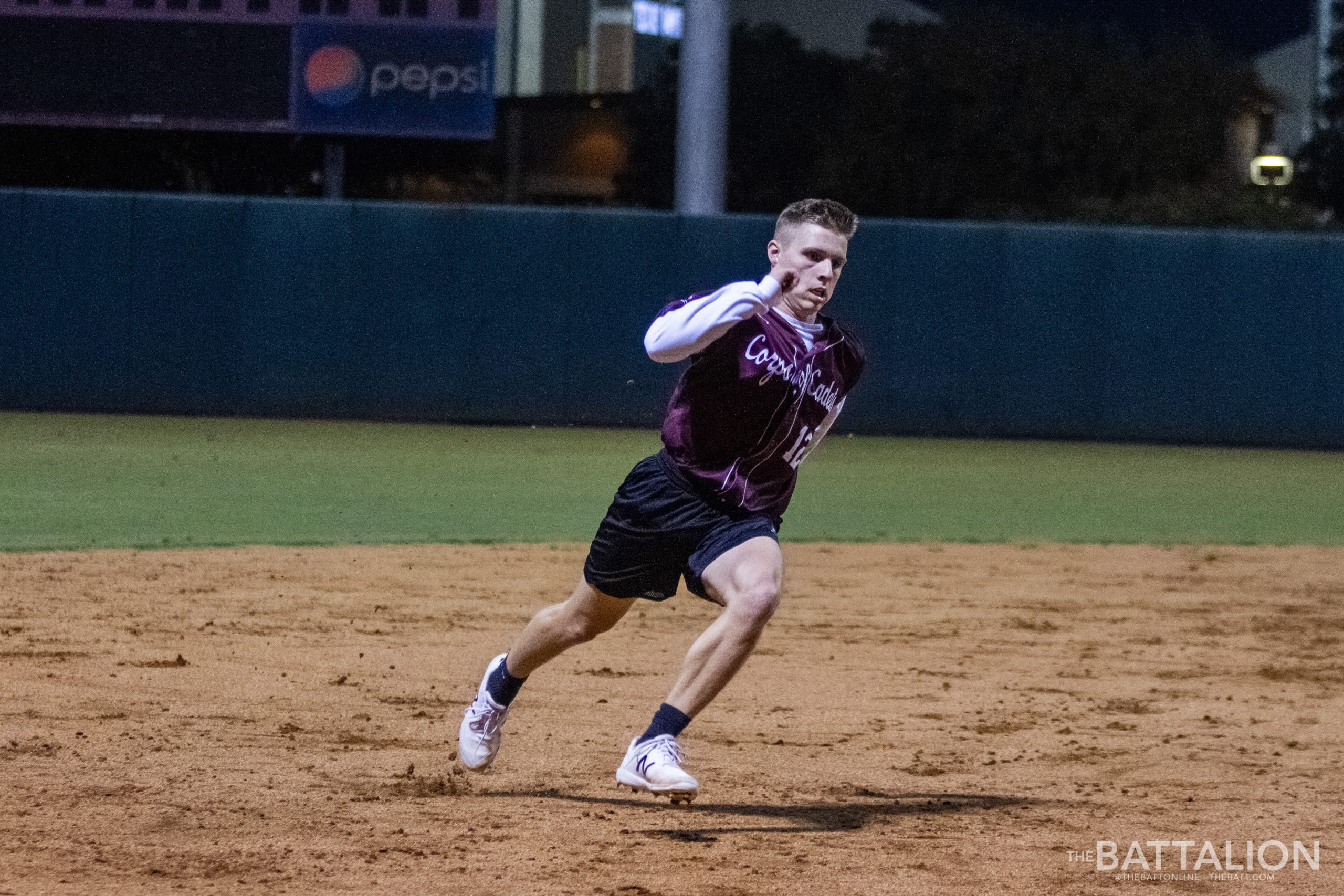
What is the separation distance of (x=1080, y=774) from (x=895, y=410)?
43.0ft

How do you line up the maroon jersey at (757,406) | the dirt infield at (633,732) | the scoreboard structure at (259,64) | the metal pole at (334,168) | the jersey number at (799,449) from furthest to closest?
1. the metal pole at (334,168)
2. the scoreboard structure at (259,64)
3. the jersey number at (799,449)
4. the maroon jersey at (757,406)
5. the dirt infield at (633,732)

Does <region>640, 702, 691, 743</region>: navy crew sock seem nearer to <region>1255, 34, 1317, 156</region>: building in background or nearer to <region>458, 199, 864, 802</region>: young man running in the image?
<region>458, 199, 864, 802</region>: young man running

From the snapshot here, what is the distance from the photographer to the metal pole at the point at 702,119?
19625mm

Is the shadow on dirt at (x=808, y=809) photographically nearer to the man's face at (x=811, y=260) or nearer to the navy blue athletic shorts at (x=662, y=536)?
the navy blue athletic shorts at (x=662, y=536)

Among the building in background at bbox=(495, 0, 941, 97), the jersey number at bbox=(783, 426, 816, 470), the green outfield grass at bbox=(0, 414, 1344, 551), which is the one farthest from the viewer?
the building in background at bbox=(495, 0, 941, 97)

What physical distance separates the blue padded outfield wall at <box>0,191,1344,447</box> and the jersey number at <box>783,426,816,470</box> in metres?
13.0

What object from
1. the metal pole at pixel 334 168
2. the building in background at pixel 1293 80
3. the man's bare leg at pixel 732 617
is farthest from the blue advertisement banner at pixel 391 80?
the building in background at pixel 1293 80

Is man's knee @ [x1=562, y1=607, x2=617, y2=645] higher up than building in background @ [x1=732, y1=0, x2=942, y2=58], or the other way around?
building in background @ [x1=732, y1=0, x2=942, y2=58]

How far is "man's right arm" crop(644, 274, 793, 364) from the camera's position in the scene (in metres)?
4.24

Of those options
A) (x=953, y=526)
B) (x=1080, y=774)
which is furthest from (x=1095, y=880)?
(x=953, y=526)

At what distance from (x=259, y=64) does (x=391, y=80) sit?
1.47m

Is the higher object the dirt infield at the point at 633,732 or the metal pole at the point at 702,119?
the metal pole at the point at 702,119

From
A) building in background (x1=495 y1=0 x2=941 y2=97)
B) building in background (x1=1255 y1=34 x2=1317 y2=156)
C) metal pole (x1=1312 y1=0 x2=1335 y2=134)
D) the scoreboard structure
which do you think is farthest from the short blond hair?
building in background (x1=1255 y1=34 x2=1317 y2=156)

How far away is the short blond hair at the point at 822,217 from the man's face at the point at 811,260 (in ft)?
0.05
